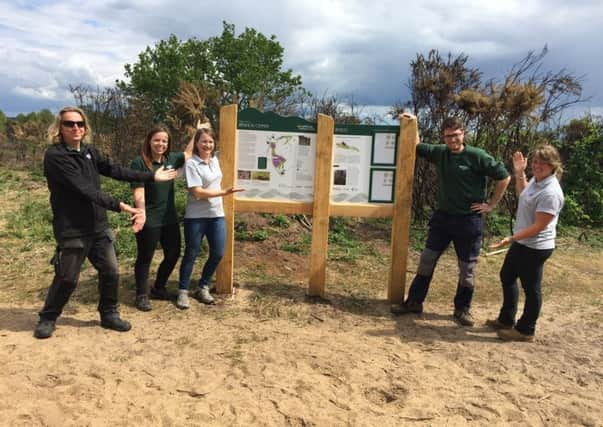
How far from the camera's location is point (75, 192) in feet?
11.9

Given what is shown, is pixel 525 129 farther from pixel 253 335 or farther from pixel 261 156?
pixel 253 335

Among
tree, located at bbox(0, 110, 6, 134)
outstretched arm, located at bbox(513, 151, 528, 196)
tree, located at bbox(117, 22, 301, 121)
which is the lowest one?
outstretched arm, located at bbox(513, 151, 528, 196)

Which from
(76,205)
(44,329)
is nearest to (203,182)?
(76,205)

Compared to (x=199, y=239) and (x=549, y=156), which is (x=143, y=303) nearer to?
(x=199, y=239)

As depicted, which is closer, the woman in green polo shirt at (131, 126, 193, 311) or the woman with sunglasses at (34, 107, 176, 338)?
the woman with sunglasses at (34, 107, 176, 338)

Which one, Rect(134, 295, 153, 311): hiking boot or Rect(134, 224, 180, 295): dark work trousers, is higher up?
Rect(134, 224, 180, 295): dark work trousers

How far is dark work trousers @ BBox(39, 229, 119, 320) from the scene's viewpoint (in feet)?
12.3

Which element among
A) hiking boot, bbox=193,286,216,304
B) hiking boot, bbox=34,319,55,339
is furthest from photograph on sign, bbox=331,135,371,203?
hiking boot, bbox=34,319,55,339

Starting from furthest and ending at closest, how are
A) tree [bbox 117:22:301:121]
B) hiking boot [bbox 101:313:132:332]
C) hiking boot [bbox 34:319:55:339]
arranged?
tree [bbox 117:22:301:121]
hiking boot [bbox 101:313:132:332]
hiking boot [bbox 34:319:55:339]

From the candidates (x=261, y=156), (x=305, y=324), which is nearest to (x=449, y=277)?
(x=305, y=324)

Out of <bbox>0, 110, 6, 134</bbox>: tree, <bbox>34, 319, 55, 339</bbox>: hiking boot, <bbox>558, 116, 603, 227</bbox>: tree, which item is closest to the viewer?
<bbox>34, 319, 55, 339</bbox>: hiking boot

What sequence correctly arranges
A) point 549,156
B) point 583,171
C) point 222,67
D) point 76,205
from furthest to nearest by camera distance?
point 222,67
point 583,171
point 549,156
point 76,205

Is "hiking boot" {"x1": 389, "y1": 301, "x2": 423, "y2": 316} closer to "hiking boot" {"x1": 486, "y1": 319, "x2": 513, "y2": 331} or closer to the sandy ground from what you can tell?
the sandy ground

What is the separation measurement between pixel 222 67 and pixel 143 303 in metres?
23.9
